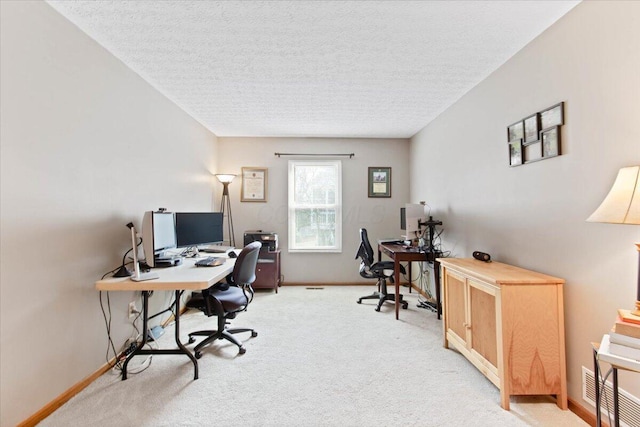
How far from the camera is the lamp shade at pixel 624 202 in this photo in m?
1.10

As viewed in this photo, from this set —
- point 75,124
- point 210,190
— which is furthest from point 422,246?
point 75,124

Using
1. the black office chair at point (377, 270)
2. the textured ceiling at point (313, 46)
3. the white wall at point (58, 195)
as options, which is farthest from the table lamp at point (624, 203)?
the white wall at point (58, 195)

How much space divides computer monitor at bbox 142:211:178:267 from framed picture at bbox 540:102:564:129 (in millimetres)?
2974

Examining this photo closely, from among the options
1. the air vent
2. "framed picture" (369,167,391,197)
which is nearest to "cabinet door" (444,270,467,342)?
the air vent

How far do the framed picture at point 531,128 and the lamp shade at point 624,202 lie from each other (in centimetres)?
89

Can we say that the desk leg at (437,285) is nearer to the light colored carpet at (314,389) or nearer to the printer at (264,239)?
the light colored carpet at (314,389)

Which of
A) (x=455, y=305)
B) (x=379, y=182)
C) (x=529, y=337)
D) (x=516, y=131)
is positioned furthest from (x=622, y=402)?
(x=379, y=182)

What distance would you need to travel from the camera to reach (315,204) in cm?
468

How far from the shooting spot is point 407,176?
4.71m

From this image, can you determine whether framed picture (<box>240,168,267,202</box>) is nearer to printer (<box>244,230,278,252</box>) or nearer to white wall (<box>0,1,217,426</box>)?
printer (<box>244,230,278,252</box>)

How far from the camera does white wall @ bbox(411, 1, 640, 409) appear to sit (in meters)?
1.42

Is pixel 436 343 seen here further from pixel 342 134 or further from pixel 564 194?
pixel 342 134

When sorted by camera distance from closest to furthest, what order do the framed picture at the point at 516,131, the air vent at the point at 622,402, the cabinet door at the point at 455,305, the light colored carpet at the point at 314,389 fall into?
the air vent at the point at 622,402, the light colored carpet at the point at 314,389, the framed picture at the point at 516,131, the cabinet door at the point at 455,305

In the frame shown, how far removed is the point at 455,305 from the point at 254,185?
3.45 metres
